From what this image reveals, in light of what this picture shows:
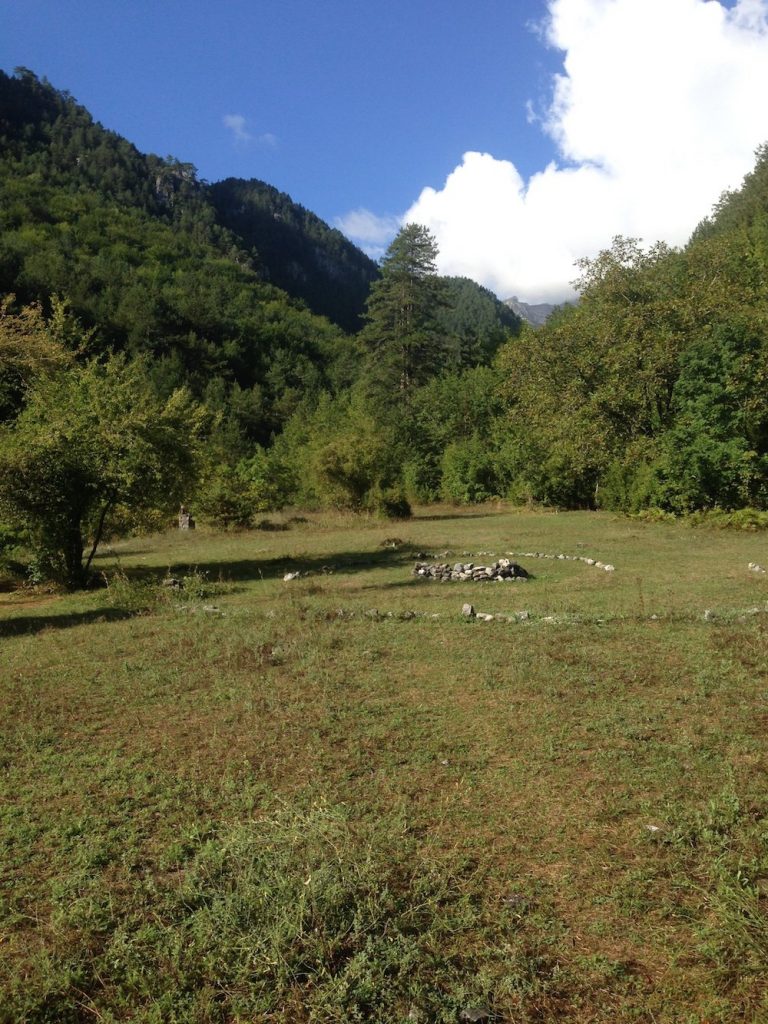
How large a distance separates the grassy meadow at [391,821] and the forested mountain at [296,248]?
124 m

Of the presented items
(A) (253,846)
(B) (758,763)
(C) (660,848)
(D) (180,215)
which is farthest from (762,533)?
(D) (180,215)

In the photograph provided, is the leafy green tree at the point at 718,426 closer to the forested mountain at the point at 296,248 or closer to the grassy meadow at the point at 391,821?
the grassy meadow at the point at 391,821

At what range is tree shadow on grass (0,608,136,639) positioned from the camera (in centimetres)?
1072

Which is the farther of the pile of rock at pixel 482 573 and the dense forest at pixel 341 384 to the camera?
the dense forest at pixel 341 384

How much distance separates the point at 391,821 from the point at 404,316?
49487mm

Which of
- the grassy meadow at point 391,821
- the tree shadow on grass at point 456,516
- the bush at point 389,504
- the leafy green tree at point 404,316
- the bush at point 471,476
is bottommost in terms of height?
the grassy meadow at point 391,821

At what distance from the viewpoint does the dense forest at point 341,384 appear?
47.4 feet

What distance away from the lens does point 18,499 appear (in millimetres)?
13227

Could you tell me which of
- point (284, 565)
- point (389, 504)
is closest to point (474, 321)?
point (389, 504)

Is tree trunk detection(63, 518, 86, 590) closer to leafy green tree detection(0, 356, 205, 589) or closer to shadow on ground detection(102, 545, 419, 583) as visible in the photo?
leafy green tree detection(0, 356, 205, 589)

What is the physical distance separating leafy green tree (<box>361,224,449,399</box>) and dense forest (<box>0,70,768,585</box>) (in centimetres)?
17

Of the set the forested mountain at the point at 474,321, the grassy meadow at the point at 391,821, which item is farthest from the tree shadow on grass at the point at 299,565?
the forested mountain at the point at 474,321

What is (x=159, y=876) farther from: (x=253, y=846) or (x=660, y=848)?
(x=660, y=848)

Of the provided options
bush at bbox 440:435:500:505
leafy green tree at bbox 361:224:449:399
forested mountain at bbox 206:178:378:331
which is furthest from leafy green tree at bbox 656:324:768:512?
forested mountain at bbox 206:178:378:331
